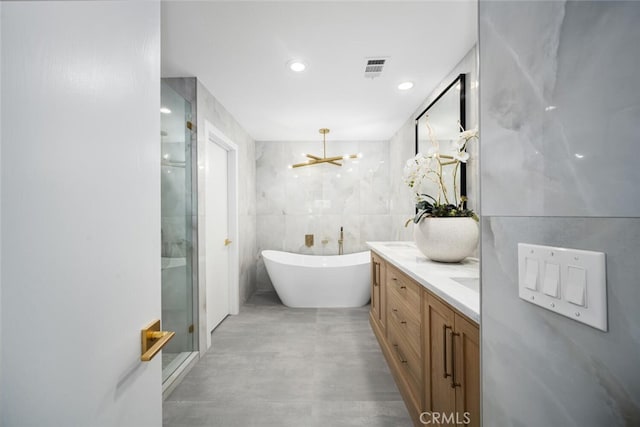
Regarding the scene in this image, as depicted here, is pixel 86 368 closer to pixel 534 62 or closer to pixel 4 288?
pixel 4 288

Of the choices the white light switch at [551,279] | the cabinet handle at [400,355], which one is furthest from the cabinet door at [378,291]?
the white light switch at [551,279]

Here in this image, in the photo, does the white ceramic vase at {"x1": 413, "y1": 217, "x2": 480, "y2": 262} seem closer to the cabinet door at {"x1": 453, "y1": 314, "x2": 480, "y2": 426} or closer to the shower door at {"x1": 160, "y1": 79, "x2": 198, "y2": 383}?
the cabinet door at {"x1": 453, "y1": 314, "x2": 480, "y2": 426}

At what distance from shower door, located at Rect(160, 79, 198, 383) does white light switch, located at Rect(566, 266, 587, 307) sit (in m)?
2.24

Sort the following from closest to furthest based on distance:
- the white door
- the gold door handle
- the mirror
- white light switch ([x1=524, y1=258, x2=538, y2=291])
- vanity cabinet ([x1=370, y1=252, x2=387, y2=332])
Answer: white light switch ([x1=524, y1=258, x2=538, y2=291]), the gold door handle, the mirror, vanity cabinet ([x1=370, y1=252, x2=387, y2=332]), the white door

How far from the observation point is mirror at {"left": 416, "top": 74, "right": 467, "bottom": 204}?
1.98 metres

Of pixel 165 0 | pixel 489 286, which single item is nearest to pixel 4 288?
pixel 489 286

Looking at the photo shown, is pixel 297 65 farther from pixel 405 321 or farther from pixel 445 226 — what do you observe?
pixel 405 321

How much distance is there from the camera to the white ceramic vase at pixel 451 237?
5.11ft

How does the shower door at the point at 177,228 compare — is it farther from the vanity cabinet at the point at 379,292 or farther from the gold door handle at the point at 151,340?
the vanity cabinet at the point at 379,292

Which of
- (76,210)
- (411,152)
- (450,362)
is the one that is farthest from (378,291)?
(76,210)

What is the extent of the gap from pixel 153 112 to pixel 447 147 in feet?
6.91

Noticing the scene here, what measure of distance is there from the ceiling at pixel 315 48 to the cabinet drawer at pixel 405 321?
1.76 metres

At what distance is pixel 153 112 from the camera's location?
72cm

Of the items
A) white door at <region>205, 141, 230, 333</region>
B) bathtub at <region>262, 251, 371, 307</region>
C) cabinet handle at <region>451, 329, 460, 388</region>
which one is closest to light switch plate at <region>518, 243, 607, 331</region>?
cabinet handle at <region>451, 329, 460, 388</region>
